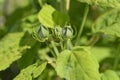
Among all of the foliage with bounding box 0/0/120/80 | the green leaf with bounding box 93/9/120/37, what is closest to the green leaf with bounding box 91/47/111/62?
the foliage with bounding box 0/0/120/80

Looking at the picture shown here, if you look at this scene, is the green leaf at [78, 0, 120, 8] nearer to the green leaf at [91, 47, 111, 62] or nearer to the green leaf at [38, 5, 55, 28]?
the green leaf at [38, 5, 55, 28]

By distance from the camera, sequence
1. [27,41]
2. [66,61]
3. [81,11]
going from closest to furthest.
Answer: [66,61]
[27,41]
[81,11]

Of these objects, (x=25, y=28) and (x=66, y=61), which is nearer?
(x=66, y=61)

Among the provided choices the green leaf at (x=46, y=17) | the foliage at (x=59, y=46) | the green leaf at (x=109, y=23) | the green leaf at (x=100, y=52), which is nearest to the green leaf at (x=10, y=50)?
the foliage at (x=59, y=46)

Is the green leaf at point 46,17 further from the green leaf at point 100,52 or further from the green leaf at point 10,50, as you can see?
the green leaf at point 100,52

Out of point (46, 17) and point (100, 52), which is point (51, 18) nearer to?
point (46, 17)

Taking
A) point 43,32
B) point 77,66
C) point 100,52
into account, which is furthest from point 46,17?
point 100,52

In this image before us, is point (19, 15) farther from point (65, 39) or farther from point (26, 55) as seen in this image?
point (65, 39)

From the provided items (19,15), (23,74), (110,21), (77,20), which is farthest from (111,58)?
(23,74)
